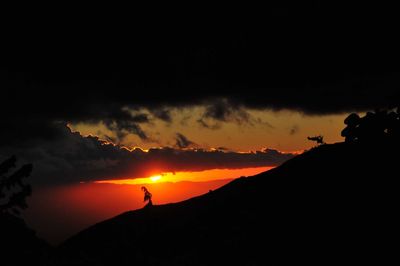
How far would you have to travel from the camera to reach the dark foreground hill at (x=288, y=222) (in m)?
38.0

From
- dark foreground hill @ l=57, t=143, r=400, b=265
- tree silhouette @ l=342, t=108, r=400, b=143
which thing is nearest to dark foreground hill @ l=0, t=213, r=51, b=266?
dark foreground hill @ l=57, t=143, r=400, b=265

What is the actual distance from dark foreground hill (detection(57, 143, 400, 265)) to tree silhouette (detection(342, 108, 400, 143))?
4.50 feet

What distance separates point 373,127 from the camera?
179 ft

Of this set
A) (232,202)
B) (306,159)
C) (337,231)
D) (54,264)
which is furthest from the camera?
(306,159)

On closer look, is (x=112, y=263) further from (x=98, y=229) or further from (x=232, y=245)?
(x=98, y=229)

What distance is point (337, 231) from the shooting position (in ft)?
132

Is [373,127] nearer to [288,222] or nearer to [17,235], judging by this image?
[288,222]

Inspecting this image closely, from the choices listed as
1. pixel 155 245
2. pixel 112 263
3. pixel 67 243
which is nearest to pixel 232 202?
pixel 155 245

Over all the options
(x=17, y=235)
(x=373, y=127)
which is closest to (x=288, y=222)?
(x=373, y=127)

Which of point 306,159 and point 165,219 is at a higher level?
point 306,159

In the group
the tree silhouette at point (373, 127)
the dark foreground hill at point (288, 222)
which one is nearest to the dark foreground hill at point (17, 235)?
the dark foreground hill at point (288, 222)

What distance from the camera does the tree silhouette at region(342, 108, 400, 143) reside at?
2095 inches

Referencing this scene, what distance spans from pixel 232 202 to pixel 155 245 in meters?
10.6

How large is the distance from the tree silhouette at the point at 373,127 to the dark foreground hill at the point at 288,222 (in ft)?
4.50
